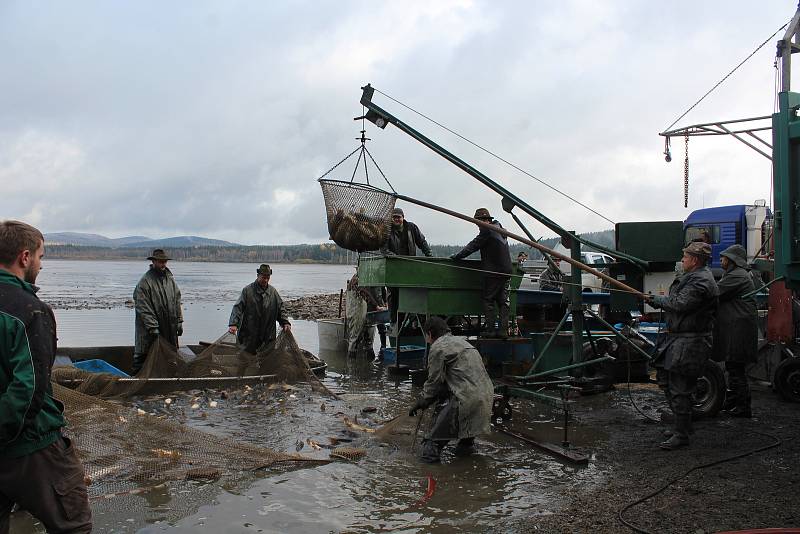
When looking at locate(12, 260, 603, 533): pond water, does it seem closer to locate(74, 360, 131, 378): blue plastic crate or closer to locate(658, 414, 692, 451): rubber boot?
locate(658, 414, 692, 451): rubber boot

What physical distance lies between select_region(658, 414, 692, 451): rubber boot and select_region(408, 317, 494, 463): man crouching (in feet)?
6.08

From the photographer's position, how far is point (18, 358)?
2.94 m

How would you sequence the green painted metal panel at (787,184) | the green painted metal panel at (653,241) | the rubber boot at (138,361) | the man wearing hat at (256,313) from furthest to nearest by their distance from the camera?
the man wearing hat at (256,313) → the rubber boot at (138,361) → the green painted metal panel at (653,241) → the green painted metal panel at (787,184)

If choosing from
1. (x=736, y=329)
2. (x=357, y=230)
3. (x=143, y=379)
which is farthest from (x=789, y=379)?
(x=143, y=379)

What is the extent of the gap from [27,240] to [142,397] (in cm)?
622

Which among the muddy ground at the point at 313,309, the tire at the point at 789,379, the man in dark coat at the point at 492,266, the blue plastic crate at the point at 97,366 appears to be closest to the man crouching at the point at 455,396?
the man in dark coat at the point at 492,266

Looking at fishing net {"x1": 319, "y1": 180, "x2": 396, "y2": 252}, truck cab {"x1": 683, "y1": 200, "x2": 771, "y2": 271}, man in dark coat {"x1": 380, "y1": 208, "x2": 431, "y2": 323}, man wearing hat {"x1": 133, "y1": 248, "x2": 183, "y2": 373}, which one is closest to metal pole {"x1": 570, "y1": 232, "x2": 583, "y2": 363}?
fishing net {"x1": 319, "y1": 180, "x2": 396, "y2": 252}

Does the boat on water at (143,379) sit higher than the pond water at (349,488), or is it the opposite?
the boat on water at (143,379)

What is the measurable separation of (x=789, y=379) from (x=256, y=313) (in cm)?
752

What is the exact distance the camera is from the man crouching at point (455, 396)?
6418mm

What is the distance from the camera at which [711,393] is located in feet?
26.2

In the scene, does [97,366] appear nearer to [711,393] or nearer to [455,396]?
[455,396]

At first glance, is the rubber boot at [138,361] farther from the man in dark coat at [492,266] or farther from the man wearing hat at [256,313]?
the man in dark coat at [492,266]

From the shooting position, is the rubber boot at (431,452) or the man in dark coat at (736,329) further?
the man in dark coat at (736,329)
